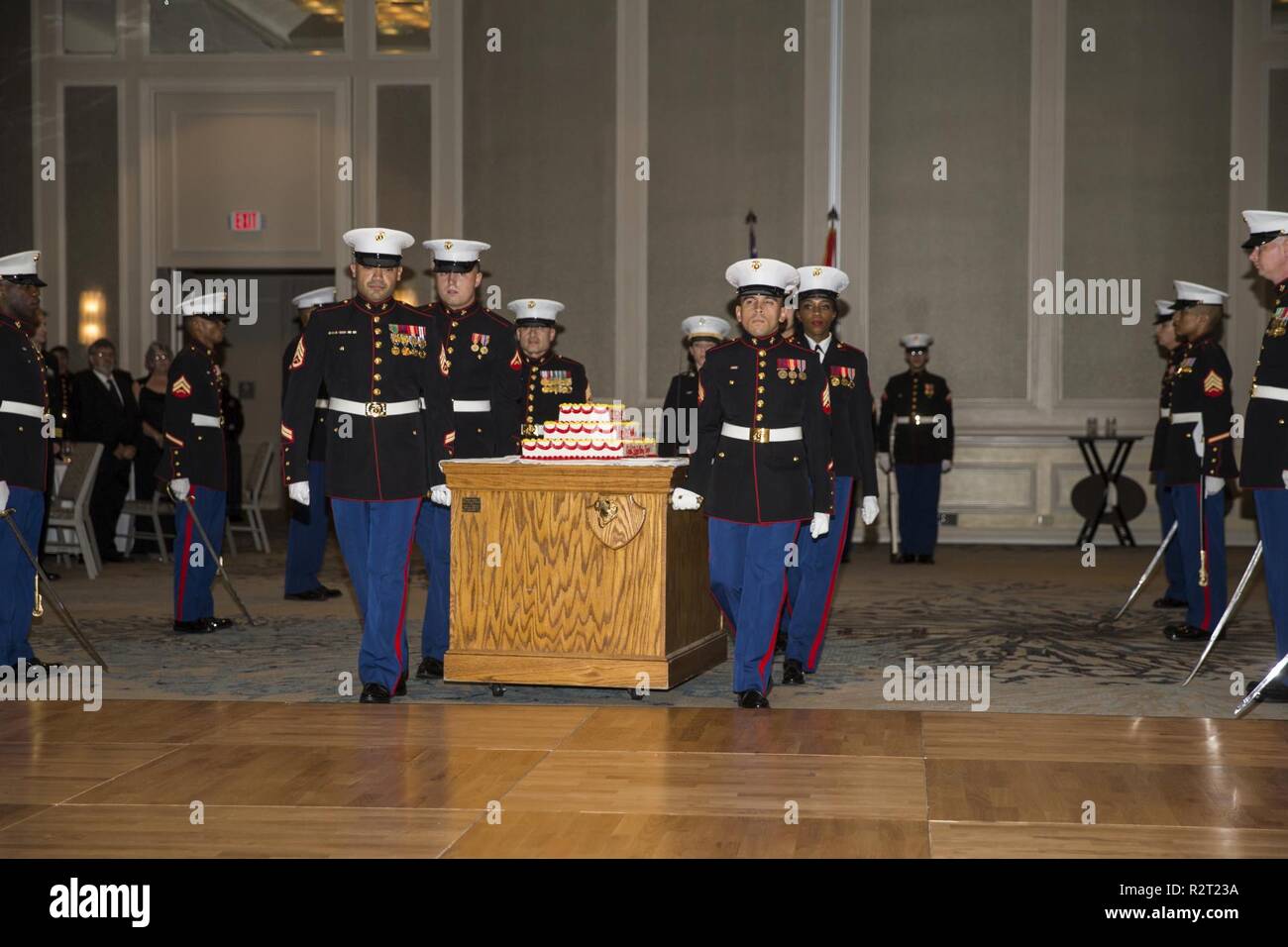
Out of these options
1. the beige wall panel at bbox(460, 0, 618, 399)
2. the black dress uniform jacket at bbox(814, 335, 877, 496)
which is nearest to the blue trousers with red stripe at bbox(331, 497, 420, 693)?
the black dress uniform jacket at bbox(814, 335, 877, 496)

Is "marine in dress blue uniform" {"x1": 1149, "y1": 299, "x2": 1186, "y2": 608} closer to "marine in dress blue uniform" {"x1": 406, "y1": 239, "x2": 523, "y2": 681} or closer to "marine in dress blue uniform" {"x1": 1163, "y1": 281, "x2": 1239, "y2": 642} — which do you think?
"marine in dress blue uniform" {"x1": 1163, "y1": 281, "x2": 1239, "y2": 642}

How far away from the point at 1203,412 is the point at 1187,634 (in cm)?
111

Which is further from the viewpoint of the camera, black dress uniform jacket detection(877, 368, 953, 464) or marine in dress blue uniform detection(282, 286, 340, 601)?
black dress uniform jacket detection(877, 368, 953, 464)

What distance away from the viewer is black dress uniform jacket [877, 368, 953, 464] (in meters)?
11.6

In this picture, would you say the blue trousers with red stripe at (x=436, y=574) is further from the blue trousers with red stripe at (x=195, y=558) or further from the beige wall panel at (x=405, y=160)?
the beige wall panel at (x=405, y=160)

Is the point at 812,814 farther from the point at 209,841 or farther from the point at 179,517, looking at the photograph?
the point at 179,517

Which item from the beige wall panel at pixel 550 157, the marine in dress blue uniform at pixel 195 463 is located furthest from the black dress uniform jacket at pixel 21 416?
the beige wall panel at pixel 550 157

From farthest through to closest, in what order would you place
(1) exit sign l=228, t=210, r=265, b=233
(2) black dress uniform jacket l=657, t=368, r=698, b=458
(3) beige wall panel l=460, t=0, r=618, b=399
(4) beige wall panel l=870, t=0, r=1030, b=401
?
(1) exit sign l=228, t=210, r=265, b=233 < (3) beige wall panel l=460, t=0, r=618, b=399 < (4) beige wall panel l=870, t=0, r=1030, b=401 < (2) black dress uniform jacket l=657, t=368, r=698, b=458

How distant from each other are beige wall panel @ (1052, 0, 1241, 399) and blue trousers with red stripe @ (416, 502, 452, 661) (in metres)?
8.49

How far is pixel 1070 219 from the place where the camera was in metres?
13.2

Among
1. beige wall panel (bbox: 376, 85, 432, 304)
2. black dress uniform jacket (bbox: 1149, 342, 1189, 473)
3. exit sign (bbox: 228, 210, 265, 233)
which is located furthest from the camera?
exit sign (bbox: 228, 210, 265, 233)

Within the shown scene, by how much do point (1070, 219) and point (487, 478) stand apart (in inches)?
356

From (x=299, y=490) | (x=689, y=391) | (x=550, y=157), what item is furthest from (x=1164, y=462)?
(x=550, y=157)

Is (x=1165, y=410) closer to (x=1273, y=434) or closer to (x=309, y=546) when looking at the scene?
(x=1273, y=434)
